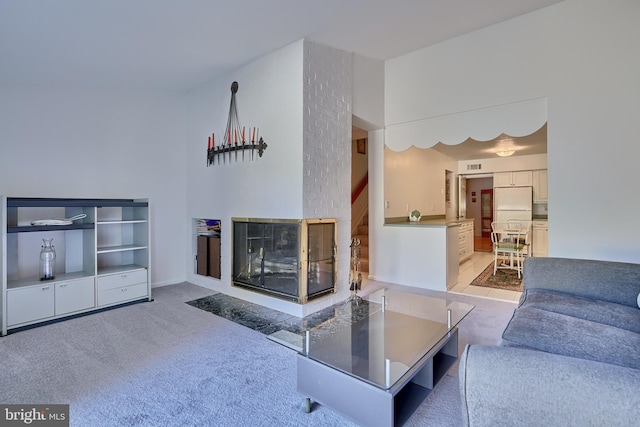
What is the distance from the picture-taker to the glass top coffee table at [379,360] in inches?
60.3

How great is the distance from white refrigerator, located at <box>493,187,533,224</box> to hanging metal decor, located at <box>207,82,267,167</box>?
6.06 meters

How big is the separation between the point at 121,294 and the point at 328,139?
2.95 m

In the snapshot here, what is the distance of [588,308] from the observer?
6.68 ft

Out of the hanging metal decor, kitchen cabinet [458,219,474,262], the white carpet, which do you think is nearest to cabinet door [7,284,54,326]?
the white carpet

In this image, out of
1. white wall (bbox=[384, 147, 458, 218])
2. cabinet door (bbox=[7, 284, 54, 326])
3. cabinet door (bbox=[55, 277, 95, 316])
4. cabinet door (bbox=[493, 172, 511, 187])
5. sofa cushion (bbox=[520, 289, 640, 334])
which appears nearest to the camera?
sofa cushion (bbox=[520, 289, 640, 334])

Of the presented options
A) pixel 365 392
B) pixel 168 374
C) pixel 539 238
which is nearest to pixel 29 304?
pixel 168 374

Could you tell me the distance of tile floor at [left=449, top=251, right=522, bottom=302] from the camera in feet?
12.9

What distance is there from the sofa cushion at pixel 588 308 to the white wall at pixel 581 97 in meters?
1.19

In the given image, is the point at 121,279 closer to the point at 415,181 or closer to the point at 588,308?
the point at 588,308

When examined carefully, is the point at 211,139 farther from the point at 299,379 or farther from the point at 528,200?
the point at 528,200

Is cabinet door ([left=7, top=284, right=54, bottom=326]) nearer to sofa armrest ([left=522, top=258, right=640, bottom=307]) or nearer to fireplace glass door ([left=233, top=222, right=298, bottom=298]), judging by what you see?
fireplace glass door ([left=233, top=222, right=298, bottom=298])

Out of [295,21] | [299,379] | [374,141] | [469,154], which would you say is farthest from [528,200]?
[299,379]

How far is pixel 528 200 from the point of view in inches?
269

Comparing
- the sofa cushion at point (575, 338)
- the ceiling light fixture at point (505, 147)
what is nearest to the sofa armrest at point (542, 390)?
the sofa cushion at point (575, 338)
